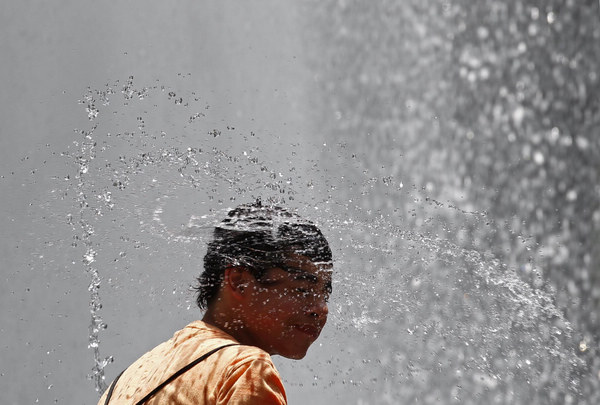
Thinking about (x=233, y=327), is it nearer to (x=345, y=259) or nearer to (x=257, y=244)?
(x=257, y=244)

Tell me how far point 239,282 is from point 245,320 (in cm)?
4

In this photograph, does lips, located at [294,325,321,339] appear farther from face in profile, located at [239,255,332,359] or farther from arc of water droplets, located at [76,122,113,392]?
arc of water droplets, located at [76,122,113,392]

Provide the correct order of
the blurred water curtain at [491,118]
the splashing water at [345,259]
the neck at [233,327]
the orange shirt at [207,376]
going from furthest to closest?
1. the blurred water curtain at [491,118]
2. the splashing water at [345,259]
3. the neck at [233,327]
4. the orange shirt at [207,376]

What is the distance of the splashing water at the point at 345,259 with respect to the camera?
5.88ft

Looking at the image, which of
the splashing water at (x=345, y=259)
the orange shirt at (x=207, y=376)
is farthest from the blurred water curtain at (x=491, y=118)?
the orange shirt at (x=207, y=376)

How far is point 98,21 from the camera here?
8.68 feet

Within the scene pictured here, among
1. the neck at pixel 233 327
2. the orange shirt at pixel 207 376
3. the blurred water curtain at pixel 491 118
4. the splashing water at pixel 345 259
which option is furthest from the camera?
the blurred water curtain at pixel 491 118

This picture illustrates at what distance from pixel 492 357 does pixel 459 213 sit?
1.74 ft

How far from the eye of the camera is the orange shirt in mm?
569

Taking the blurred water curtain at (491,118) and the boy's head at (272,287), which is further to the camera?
the blurred water curtain at (491,118)

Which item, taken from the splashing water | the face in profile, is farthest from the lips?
the splashing water

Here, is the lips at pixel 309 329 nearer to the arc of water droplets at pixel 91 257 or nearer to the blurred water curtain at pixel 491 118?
the arc of water droplets at pixel 91 257

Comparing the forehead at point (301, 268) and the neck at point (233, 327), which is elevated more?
the forehead at point (301, 268)

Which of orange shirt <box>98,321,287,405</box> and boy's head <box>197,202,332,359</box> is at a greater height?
boy's head <box>197,202,332,359</box>
